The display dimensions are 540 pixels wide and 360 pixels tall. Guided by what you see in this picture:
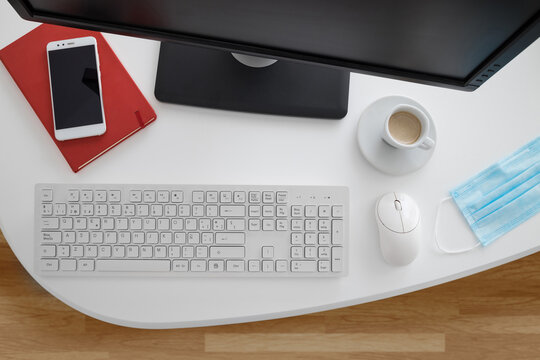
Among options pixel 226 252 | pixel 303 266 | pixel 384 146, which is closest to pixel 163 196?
pixel 226 252

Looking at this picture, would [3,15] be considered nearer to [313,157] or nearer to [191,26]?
[191,26]

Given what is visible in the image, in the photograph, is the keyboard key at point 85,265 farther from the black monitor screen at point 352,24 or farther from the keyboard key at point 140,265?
the black monitor screen at point 352,24

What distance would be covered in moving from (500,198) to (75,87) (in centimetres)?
66

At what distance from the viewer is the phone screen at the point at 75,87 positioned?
720 millimetres

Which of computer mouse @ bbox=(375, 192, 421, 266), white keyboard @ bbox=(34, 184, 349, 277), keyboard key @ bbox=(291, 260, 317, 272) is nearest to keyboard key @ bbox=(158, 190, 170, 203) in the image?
white keyboard @ bbox=(34, 184, 349, 277)

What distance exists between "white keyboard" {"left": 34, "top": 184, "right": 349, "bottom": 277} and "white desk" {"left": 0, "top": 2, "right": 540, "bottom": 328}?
3cm

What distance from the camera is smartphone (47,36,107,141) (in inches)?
28.3

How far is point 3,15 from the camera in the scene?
2.42 feet

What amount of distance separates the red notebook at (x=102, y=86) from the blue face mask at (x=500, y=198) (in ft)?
1.62

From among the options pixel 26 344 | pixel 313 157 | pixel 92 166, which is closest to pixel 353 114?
pixel 313 157

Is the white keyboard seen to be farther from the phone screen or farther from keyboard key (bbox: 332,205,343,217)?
the phone screen

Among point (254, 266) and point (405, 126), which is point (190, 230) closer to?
point (254, 266)

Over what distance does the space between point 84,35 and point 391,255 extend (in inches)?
22.1

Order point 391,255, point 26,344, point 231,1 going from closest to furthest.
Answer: point 231,1, point 391,255, point 26,344
